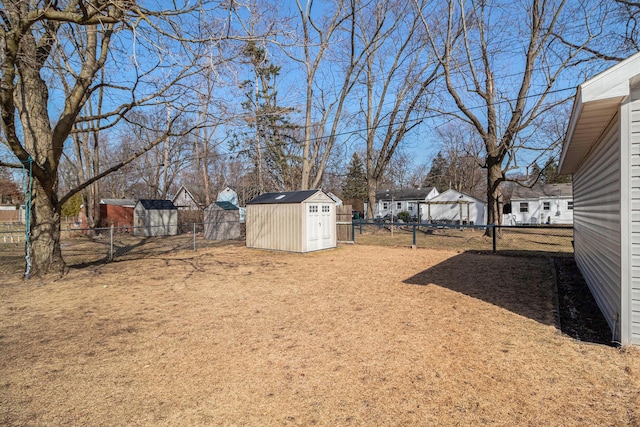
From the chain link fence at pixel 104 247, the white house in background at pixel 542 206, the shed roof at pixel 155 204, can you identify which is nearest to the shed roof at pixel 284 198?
the chain link fence at pixel 104 247

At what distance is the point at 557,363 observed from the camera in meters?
3.40

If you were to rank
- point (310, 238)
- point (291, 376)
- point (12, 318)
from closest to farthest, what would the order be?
point (291, 376) → point (12, 318) → point (310, 238)

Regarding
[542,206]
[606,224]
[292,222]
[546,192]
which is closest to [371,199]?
[292,222]

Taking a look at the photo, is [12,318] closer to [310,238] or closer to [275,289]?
[275,289]

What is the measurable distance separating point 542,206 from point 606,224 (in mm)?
30624

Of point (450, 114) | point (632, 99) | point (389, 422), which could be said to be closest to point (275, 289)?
point (389, 422)

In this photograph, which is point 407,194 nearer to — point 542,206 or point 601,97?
point 542,206

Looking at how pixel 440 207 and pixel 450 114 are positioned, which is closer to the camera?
pixel 450 114

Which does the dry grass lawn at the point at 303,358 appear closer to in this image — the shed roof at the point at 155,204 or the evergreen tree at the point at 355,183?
the shed roof at the point at 155,204

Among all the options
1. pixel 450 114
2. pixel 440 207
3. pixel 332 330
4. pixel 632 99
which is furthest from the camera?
pixel 440 207

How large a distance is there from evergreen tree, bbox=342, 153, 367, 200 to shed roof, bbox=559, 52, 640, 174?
4288 cm

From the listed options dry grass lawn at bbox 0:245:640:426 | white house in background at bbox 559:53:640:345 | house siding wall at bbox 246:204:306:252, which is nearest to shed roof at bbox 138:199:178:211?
house siding wall at bbox 246:204:306:252

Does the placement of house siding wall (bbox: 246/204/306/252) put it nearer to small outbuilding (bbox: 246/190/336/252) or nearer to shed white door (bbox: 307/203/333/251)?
small outbuilding (bbox: 246/190/336/252)

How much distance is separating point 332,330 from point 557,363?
2.45m
